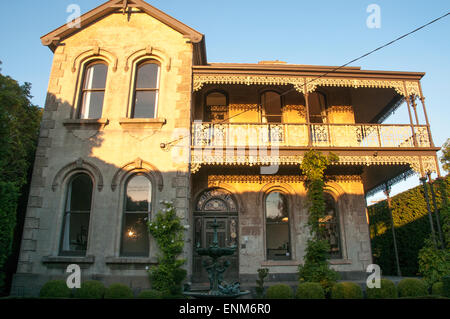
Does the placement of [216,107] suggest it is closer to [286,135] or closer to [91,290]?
[286,135]

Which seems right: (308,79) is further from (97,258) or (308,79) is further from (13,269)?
(13,269)

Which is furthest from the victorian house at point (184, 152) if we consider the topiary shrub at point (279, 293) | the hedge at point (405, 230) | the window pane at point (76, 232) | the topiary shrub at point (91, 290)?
the topiary shrub at point (279, 293)

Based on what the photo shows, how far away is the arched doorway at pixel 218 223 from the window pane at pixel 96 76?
17.6 feet

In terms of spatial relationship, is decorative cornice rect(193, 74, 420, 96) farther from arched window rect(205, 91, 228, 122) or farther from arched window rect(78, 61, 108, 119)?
arched window rect(78, 61, 108, 119)

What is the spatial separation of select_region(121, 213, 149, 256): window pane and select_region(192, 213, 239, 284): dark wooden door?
2.14m

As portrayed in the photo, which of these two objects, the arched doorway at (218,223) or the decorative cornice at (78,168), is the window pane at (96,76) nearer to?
the decorative cornice at (78,168)

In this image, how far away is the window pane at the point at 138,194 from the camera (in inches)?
397

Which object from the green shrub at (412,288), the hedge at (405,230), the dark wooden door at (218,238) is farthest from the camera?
the hedge at (405,230)

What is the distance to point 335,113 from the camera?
12.8 meters

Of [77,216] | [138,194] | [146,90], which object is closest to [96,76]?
[146,90]

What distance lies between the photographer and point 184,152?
10.2 metres

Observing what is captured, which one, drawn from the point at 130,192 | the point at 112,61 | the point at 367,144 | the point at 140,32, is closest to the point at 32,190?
the point at 130,192

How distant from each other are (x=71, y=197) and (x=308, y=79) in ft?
28.9
